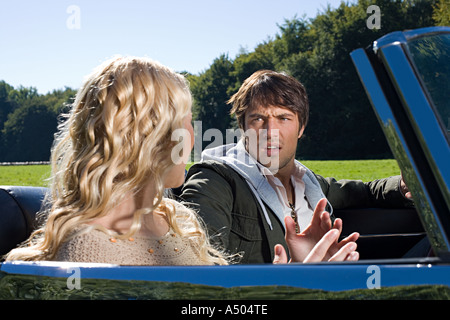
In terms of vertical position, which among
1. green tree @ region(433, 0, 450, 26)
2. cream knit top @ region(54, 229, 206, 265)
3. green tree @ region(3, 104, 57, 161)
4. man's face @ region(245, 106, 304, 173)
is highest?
green tree @ region(433, 0, 450, 26)

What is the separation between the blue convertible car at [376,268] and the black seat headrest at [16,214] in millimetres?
767

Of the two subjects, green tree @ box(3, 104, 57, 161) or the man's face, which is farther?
green tree @ box(3, 104, 57, 161)

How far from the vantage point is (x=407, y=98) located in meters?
1.22

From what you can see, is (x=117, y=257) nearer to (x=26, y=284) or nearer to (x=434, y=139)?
(x=26, y=284)

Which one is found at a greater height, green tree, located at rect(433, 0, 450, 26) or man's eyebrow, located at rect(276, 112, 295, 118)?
green tree, located at rect(433, 0, 450, 26)

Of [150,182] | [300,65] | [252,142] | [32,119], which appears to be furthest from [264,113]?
[32,119]

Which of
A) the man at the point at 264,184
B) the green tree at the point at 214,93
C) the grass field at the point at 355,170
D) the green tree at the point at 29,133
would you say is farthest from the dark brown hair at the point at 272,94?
the green tree at the point at 29,133

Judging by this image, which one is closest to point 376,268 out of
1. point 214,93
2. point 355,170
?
point 355,170

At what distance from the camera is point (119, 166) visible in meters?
1.53

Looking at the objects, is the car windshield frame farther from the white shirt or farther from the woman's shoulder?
the white shirt

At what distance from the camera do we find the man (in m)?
2.49

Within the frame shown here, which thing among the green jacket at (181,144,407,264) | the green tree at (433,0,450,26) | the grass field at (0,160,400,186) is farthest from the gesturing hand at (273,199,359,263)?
the green tree at (433,0,450,26)

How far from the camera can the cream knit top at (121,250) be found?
55.6 inches

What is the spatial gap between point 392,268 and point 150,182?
0.74 m
